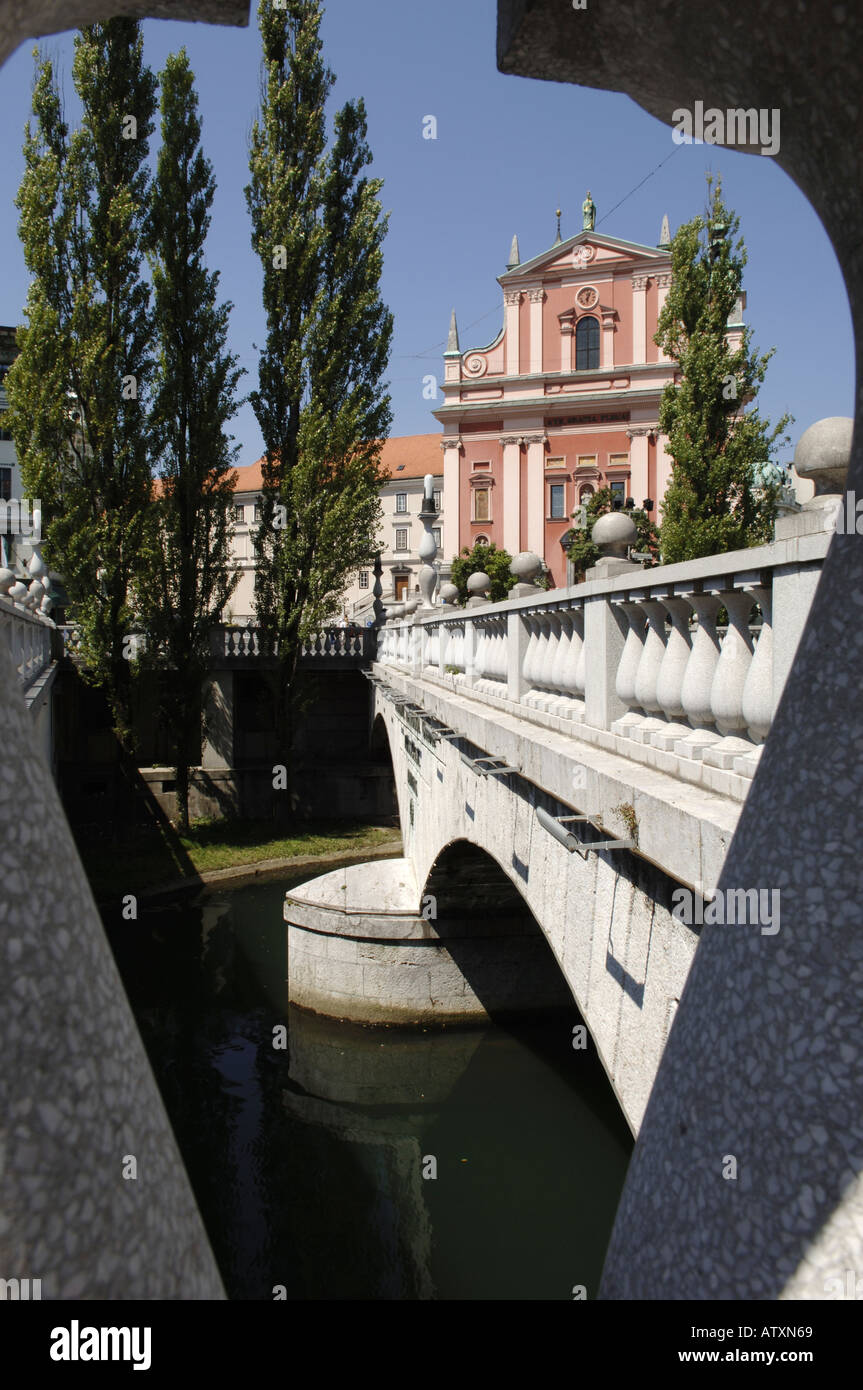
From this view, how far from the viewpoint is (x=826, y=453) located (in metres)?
2.71

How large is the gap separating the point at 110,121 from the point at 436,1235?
20464 millimetres

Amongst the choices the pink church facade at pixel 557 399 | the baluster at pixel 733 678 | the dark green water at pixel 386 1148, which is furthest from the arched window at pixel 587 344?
the baluster at pixel 733 678

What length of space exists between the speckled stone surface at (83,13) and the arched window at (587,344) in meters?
35.7

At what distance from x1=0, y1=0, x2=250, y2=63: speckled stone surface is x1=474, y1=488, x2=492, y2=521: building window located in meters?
34.9

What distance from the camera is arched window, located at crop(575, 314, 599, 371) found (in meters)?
36.5

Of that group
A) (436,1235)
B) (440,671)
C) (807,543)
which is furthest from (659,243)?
(807,543)

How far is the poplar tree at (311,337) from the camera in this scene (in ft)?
71.1

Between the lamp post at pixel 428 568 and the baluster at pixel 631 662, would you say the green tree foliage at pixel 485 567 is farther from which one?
the baluster at pixel 631 662

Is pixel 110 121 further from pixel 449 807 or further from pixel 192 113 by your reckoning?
pixel 449 807

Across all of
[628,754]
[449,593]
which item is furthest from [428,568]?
[628,754]

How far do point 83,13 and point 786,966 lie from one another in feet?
8.80

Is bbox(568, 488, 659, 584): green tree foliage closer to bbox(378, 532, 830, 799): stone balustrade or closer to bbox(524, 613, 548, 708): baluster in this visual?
bbox(524, 613, 548, 708): baluster

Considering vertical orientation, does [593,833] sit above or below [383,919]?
above
